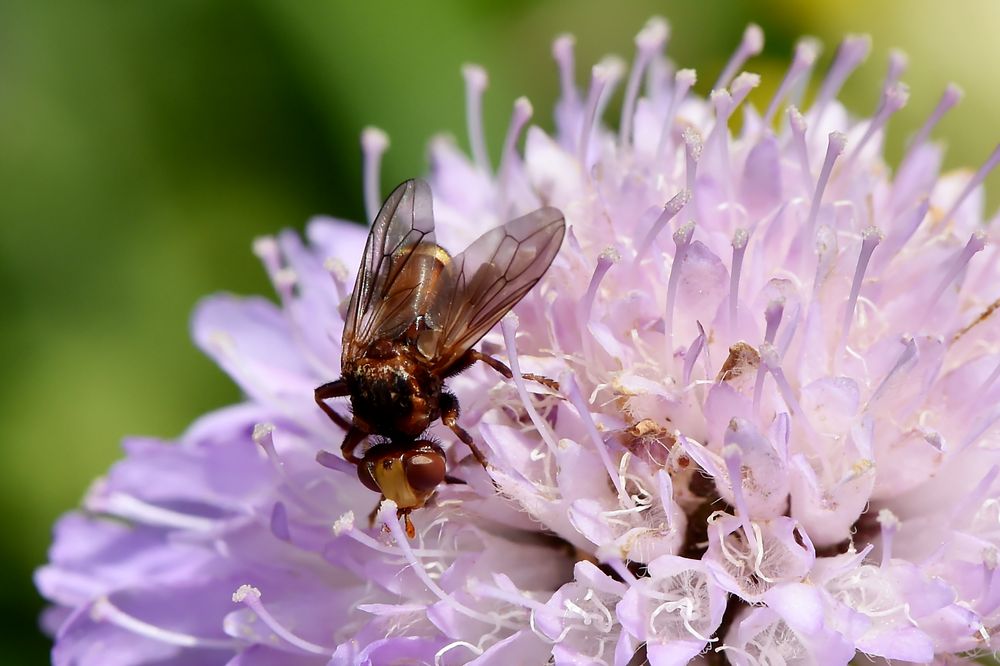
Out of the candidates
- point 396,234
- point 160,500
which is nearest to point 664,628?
point 396,234

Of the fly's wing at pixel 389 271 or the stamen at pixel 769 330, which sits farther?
the fly's wing at pixel 389 271

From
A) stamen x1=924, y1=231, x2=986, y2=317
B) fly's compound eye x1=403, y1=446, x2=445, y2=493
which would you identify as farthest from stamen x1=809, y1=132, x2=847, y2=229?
fly's compound eye x1=403, y1=446, x2=445, y2=493

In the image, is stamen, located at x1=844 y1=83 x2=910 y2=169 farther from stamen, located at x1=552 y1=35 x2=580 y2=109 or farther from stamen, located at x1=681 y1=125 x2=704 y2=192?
stamen, located at x1=552 y1=35 x2=580 y2=109

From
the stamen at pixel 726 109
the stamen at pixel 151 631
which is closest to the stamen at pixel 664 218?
the stamen at pixel 726 109

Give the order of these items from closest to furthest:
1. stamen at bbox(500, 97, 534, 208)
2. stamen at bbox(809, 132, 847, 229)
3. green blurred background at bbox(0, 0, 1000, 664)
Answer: stamen at bbox(809, 132, 847, 229)
stamen at bbox(500, 97, 534, 208)
green blurred background at bbox(0, 0, 1000, 664)

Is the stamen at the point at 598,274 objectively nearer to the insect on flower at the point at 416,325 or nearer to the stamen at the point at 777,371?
the insect on flower at the point at 416,325

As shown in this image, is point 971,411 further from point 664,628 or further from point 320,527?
point 320,527
